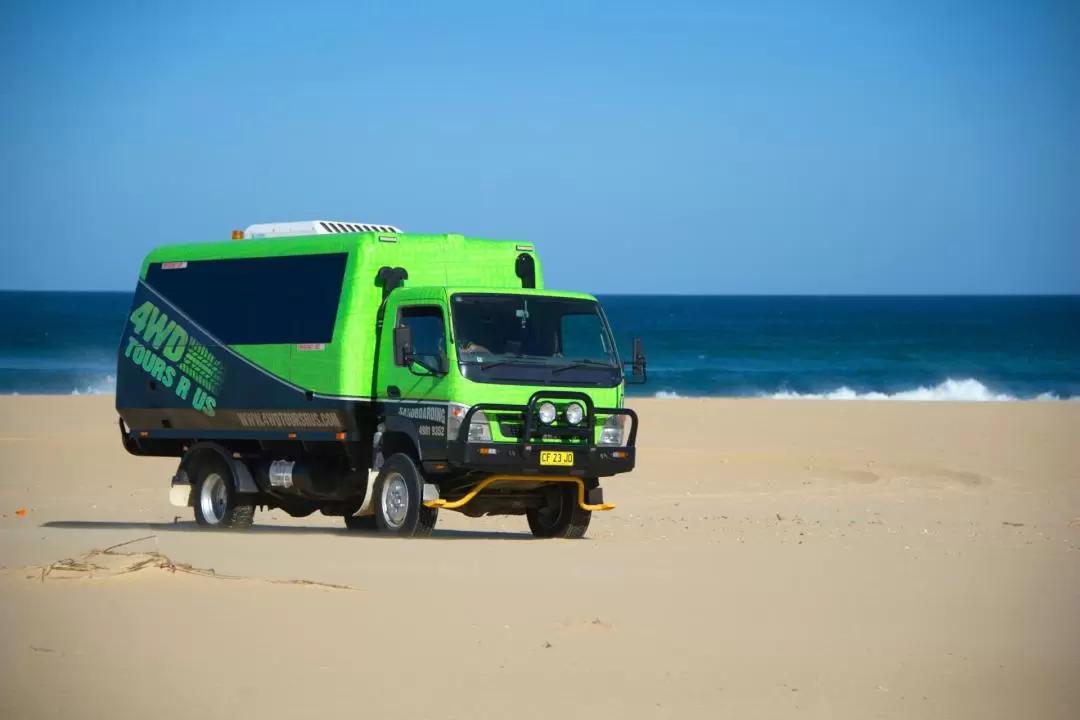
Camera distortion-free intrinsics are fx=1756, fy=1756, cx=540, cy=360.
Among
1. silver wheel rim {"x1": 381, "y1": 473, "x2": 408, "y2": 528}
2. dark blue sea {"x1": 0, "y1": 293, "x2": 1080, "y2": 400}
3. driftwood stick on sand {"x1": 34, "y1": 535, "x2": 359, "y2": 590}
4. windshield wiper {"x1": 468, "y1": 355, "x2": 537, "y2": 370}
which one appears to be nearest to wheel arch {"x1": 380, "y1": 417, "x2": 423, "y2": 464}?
silver wheel rim {"x1": 381, "y1": 473, "x2": 408, "y2": 528}

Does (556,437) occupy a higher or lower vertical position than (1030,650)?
higher

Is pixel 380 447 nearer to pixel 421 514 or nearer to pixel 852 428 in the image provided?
pixel 421 514

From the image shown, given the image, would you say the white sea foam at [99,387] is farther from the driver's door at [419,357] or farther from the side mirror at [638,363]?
the side mirror at [638,363]

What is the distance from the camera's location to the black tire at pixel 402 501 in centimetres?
1766

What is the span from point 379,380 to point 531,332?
168 centimetres

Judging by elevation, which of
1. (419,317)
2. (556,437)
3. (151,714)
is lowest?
(151,714)

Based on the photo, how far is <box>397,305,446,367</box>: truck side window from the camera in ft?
56.5

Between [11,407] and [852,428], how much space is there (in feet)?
65.9

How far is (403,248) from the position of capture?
18469mm

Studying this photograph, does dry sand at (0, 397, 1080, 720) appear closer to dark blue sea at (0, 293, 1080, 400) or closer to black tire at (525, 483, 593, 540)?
black tire at (525, 483, 593, 540)

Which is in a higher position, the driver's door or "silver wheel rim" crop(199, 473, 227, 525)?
the driver's door

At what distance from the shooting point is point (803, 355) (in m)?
92.0

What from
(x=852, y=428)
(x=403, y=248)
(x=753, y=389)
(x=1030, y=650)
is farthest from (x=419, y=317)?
(x=753, y=389)

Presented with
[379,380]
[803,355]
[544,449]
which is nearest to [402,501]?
[379,380]
